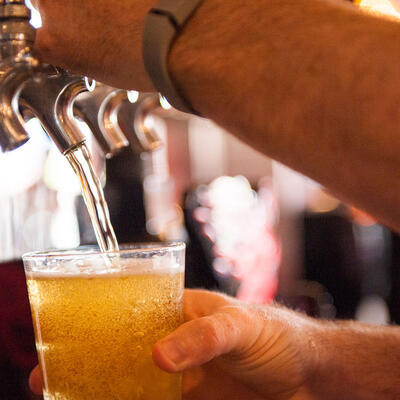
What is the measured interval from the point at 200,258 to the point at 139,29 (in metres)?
2.72

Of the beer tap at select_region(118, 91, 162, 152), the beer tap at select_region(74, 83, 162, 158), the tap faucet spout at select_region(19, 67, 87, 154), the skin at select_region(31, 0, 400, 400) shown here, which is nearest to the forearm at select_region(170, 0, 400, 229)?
the skin at select_region(31, 0, 400, 400)

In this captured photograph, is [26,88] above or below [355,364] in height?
above

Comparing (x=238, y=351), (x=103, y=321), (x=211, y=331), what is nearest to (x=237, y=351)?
(x=238, y=351)

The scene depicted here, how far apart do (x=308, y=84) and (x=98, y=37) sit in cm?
26

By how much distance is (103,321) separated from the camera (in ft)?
2.54

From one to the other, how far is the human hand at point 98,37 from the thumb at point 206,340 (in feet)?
0.98

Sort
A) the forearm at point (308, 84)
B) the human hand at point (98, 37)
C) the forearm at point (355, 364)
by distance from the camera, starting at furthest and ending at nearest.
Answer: the forearm at point (355, 364)
the human hand at point (98, 37)
the forearm at point (308, 84)

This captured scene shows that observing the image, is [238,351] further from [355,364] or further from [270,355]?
[355,364]

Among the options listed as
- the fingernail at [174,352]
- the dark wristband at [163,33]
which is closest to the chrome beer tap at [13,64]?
the dark wristband at [163,33]

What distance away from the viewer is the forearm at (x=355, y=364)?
1159mm

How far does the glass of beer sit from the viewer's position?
774 millimetres

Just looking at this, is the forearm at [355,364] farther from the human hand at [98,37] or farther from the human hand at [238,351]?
the human hand at [98,37]

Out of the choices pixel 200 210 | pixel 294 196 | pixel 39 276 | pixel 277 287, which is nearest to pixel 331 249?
pixel 277 287

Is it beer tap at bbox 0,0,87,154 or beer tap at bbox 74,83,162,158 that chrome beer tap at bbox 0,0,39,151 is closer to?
beer tap at bbox 0,0,87,154
